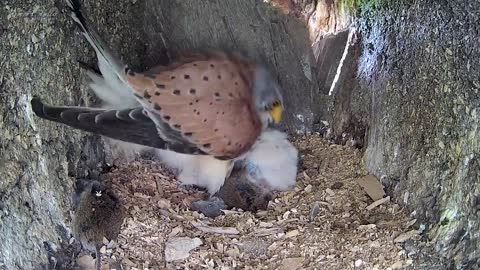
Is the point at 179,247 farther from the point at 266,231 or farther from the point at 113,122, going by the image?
the point at 113,122

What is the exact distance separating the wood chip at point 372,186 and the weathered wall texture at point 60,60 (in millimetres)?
499

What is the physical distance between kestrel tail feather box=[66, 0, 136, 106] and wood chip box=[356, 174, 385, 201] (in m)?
0.80

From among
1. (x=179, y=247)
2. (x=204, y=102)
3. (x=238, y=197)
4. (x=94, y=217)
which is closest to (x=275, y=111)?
(x=204, y=102)

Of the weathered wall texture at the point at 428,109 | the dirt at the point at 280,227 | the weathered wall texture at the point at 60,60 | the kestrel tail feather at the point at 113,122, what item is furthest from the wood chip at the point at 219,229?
the weathered wall texture at the point at 428,109

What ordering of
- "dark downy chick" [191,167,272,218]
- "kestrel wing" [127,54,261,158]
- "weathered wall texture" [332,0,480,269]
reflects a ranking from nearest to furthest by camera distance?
"weathered wall texture" [332,0,480,269] → "kestrel wing" [127,54,261,158] → "dark downy chick" [191,167,272,218]

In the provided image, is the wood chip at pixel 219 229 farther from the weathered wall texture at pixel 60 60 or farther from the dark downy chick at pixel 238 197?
the weathered wall texture at pixel 60 60

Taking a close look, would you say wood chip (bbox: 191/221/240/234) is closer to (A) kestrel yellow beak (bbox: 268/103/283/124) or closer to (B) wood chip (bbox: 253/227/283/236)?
(B) wood chip (bbox: 253/227/283/236)

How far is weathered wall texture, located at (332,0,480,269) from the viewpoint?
66.4 inches

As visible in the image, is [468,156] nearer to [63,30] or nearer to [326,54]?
[326,54]

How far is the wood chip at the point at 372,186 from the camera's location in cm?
210

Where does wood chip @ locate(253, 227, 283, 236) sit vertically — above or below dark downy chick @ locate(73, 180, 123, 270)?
below

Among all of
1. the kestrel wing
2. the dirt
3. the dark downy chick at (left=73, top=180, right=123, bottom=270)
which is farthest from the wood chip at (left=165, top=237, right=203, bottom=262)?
the kestrel wing

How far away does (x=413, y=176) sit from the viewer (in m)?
1.96

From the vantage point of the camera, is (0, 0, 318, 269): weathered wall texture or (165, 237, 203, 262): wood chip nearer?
(0, 0, 318, 269): weathered wall texture
